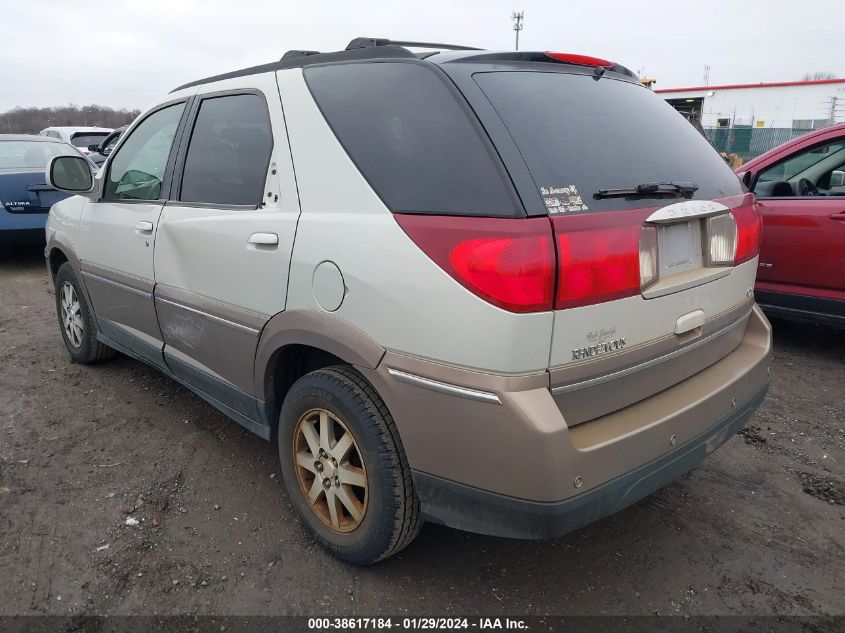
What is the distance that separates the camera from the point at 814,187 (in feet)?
16.2

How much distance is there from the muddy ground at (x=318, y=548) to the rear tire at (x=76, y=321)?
70 cm

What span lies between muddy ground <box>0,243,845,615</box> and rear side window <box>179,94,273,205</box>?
53.6 inches

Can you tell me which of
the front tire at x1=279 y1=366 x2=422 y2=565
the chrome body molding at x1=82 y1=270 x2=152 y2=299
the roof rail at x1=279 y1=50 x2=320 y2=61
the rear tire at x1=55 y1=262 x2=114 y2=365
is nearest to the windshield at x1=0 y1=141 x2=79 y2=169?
the rear tire at x1=55 y1=262 x2=114 y2=365

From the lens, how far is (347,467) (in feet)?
7.64

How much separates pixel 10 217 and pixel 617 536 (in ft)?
25.2

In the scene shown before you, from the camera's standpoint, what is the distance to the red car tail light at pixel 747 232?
2.43 metres

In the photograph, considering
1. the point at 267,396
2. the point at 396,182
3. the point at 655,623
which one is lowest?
the point at 655,623

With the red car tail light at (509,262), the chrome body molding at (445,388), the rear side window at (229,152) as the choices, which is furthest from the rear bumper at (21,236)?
the red car tail light at (509,262)

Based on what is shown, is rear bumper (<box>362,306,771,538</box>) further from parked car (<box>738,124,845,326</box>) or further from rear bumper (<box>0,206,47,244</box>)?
rear bumper (<box>0,206,47,244</box>)

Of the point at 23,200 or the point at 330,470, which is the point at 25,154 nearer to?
the point at 23,200

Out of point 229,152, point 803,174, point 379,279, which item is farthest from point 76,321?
point 803,174

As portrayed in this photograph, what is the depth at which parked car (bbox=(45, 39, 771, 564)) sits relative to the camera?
5.96 feet

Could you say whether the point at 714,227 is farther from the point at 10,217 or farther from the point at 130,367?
the point at 10,217

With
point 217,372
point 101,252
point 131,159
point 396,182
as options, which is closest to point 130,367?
→ point 101,252
